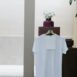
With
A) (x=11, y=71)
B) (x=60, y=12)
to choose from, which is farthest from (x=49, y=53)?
(x=60, y=12)

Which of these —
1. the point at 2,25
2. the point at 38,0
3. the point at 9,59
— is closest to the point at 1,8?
the point at 2,25

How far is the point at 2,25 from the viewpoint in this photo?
5.21 m

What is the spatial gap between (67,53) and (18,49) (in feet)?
8.00

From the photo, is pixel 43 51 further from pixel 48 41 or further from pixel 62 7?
pixel 62 7

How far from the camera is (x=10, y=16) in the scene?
17.0ft

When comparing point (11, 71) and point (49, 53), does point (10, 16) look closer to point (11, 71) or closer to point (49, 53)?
point (11, 71)

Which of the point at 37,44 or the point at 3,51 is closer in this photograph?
the point at 37,44

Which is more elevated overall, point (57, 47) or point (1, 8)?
Result: point (1, 8)

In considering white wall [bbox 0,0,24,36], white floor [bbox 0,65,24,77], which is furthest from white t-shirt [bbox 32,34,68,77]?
white wall [bbox 0,0,24,36]

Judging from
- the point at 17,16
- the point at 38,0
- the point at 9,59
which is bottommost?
the point at 9,59

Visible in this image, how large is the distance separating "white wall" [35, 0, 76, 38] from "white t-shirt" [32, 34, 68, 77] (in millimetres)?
2058

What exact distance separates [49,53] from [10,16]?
101 inches

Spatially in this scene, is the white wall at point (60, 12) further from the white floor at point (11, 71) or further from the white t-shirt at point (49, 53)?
the white t-shirt at point (49, 53)

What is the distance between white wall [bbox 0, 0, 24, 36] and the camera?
203 inches
